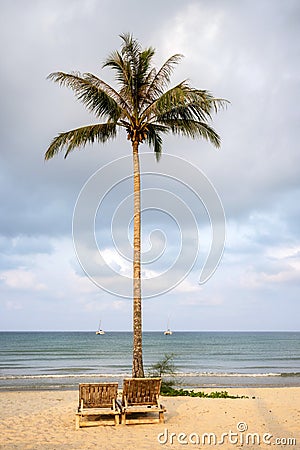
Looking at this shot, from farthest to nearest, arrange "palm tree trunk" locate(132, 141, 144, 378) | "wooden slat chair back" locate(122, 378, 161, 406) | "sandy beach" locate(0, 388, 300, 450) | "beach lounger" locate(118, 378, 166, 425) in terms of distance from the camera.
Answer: "palm tree trunk" locate(132, 141, 144, 378) → "wooden slat chair back" locate(122, 378, 161, 406) → "beach lounger" locate(118, 378, 166, 425) → "sandy beach" locate(0, 388, 300, 450)

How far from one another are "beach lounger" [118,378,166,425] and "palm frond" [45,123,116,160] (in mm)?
7435

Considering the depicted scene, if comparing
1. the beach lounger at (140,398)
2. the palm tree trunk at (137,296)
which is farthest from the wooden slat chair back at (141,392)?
the palm tree trunk at (137,296)

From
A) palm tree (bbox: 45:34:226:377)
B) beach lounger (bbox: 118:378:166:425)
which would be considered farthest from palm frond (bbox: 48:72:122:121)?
beach lounger (bbox: 118:378:166:425)

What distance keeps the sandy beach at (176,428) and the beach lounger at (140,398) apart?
0.24 m

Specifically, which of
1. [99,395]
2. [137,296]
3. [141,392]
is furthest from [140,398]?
[137,296]

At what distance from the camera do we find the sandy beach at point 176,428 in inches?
334

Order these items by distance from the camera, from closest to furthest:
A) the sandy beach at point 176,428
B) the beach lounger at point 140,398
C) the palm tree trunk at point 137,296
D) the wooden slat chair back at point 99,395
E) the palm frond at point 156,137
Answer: the sandy beach at point 176,428
the beach lounger at point 140,398
the wooden slat chair back at point 99,395
the palm tree trunk at point 137,296
the palm frond at point 156,137

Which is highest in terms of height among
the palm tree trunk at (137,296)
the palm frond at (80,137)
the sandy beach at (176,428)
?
the palm frond at (80,137)

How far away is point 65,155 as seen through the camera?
595 inches

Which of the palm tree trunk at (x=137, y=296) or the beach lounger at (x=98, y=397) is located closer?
the beach lounger at (x=98, y=397)

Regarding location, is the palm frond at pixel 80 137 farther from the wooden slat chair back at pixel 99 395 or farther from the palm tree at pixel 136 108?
the wooden slat chair back at pixel 99 395

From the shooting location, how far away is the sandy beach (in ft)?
27.8

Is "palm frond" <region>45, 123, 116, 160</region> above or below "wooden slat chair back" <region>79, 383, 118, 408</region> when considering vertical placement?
above

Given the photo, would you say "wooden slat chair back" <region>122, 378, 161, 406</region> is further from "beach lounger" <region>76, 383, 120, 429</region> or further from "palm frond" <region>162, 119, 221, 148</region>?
"palm frond" <region>162, 119, 221, 148</region>
